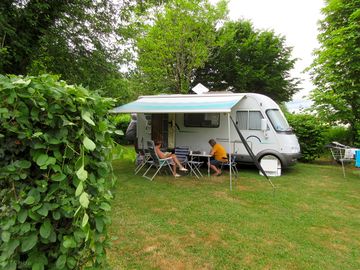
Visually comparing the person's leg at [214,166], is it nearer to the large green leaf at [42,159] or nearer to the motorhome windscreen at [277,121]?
the motorhome windscreen at [277,121]

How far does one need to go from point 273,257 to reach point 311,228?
1.29m

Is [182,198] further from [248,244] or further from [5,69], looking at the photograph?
[5,69]

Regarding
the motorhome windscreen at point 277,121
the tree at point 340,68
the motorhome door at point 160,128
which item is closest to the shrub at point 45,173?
the motorhome windscreen at point 277,121

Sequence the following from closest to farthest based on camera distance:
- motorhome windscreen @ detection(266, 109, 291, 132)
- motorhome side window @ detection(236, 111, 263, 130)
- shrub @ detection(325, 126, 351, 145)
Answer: motorhome windscreen @ detection(266, 109, 291, 132) → motorhome side window @ detection(236, 111, 263, 130) → shrub @ detection(325, 126, 351, 145)

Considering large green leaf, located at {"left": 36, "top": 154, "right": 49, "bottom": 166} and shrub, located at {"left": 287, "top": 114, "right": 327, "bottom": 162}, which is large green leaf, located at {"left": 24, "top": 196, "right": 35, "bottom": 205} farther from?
shrub, located at {"left": 287, "top": 114, "right": 327, "bottom": 162}

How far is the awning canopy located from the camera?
7000 millimetres

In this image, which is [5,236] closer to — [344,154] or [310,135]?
[344,154]

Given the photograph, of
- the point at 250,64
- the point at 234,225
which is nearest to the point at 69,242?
the point at 234,225

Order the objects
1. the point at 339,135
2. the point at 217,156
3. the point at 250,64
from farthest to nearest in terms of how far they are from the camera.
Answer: the point at 250,64
the point at 339,135
the point at 217,156

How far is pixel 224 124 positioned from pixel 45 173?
25.0 feet

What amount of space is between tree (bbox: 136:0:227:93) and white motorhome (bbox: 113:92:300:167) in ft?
18.4

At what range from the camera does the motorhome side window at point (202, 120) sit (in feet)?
28.6

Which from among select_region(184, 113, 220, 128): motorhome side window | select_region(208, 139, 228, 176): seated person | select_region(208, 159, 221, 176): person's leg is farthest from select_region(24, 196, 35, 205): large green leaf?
select_region(184, 113, 220, 128): motorhome side window

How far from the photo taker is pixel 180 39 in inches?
572
